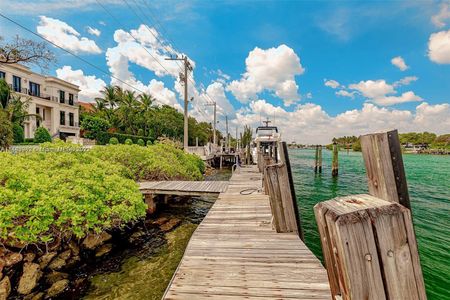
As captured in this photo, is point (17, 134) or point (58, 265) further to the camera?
point (17, 134)

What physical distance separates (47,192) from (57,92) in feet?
126

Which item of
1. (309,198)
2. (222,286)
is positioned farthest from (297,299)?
(309,198)

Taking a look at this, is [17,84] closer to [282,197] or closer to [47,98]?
[47,98]

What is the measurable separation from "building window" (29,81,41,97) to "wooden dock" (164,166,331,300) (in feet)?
130

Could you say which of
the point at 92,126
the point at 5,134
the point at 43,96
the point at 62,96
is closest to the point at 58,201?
the point at 5,134

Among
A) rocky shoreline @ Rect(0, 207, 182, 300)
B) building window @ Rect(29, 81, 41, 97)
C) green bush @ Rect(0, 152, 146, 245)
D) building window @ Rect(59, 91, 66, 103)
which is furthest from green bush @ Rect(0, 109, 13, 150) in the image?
building window @ Rect(59, 91, 66, 103)

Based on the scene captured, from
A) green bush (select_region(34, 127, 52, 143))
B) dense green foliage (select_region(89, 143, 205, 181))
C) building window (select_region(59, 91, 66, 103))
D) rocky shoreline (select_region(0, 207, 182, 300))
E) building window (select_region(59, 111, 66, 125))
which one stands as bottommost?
rocky shoreline (select_region(0, 207, 182, 300))

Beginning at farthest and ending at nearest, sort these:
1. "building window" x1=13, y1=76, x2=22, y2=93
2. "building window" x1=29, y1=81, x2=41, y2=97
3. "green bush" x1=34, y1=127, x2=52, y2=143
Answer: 1. "building window" x1=29, y1=81, x2=41, y2=97
2. "building window" x1=13, y1=76, x2=22, y2=93
3. "green bush" x1=34, y1=127, x2=52, y2=143

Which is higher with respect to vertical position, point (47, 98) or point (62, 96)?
point (62, 96)

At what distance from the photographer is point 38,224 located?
510 centimetres

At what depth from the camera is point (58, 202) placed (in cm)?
548

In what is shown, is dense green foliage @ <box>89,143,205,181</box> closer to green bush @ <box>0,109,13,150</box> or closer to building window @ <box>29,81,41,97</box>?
green bush @ <box>0,109,13,150</box>

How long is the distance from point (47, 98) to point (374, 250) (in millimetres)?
43851

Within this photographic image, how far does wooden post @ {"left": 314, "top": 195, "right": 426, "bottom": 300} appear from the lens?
100cm
